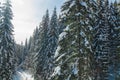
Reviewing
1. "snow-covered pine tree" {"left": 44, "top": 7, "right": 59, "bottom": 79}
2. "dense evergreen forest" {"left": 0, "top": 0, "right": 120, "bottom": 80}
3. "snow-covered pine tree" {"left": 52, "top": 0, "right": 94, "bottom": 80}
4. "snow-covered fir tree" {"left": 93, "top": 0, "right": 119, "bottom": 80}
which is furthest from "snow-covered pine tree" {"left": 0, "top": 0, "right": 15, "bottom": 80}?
"snow-covered pine tree" {"left": 52, "top": 0, "right": 94, "bottom": 80}

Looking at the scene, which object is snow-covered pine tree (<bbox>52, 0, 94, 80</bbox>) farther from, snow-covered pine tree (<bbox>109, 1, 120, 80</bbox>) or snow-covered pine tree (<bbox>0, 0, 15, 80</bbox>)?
snow-covered pine tree (<bbox>109, 1, 120, 80</bbox>)

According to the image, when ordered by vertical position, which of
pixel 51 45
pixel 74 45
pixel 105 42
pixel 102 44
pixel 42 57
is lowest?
pixel 42 57

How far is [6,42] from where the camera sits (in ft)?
142

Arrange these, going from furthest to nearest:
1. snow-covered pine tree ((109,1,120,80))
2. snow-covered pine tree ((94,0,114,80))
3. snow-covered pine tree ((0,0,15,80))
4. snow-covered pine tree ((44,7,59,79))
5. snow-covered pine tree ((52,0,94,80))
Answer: snow-covered pine tree ((44,7,59,79)), snow-covered pine tree ((109,1,120,80)), snow-covered pine tree ((94,0,114,80)), snow-covered pine tree ((0,0,15,80)), snow-covered pine tree ((52,0,94,80))

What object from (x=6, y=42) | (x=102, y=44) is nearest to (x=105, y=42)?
(x=102, y=44)

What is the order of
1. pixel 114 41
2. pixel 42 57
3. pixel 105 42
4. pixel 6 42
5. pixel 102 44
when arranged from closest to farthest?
1. pixel 6 42
2. pixel 102 44
3. pixel 105 42
4. pixel 114 41
5. pixel 42 57

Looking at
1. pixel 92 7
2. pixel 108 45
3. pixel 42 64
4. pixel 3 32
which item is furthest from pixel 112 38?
pixel 92 7

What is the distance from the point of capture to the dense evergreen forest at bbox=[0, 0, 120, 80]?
79.6ft

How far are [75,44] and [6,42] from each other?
21149 mm

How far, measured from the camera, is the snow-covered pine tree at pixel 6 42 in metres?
43.2

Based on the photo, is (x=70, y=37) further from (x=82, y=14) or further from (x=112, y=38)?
(x=112, y=38)

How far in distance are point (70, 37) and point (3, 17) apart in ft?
71.6

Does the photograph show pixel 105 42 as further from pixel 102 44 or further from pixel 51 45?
pixel 51 45

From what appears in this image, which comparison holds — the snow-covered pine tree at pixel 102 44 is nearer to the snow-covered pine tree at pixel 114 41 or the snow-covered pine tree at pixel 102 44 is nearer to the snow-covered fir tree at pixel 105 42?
the snow-covered fir tree at pixel 105 42
